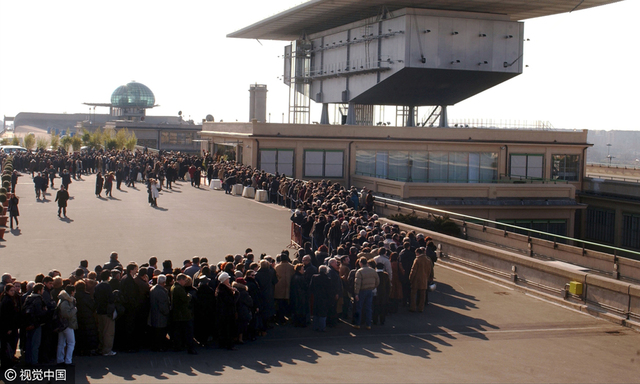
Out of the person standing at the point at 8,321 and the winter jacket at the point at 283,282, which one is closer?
the person standing at the point at 8,321

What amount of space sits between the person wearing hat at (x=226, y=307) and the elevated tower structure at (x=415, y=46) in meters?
41.1

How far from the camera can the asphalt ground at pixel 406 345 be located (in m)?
10.0

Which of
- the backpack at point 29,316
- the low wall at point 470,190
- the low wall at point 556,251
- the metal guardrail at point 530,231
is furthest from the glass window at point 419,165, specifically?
the backpack at point 29,316

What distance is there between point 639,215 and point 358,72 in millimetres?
26283

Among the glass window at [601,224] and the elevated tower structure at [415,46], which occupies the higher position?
the elevated tower structure at [415,46]

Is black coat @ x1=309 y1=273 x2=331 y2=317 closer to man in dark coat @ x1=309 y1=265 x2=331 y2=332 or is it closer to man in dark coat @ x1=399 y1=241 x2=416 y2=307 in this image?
man in dark coat @ x1=309 y1=265 x2=331 y2=332

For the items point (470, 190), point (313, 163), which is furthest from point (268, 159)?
point (470, 190)

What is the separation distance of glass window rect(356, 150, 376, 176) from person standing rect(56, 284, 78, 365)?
108 ft

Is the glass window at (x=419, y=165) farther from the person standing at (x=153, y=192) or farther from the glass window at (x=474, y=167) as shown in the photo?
the person standing at (x=153, y=192)

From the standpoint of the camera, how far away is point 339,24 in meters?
61.0

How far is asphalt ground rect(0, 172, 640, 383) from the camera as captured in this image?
395 inches

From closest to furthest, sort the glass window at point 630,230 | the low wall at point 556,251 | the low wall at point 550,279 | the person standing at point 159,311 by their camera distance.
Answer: the person standing at point 159,311 → the low wall at point 550,279 → the low wall at point 556,251 → the glass window at point 630,230

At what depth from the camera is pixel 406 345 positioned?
11.7m

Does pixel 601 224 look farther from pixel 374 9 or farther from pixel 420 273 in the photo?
pixel 420 273
